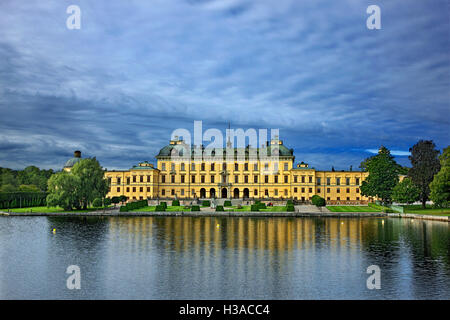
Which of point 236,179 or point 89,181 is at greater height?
point 236,179

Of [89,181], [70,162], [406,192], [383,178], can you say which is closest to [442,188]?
[406,192]

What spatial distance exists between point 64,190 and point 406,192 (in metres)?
65.3

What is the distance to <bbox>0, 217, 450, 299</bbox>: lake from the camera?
22.2m

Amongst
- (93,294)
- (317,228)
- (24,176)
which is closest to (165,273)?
(93,294)

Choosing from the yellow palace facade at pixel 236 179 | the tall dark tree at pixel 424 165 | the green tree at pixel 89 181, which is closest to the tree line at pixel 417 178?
the tall dark tree at pixel 424 165

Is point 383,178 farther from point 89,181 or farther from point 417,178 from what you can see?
point 89,181

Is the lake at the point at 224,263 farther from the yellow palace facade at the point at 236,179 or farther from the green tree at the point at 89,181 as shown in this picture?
the yellow palace facade at the point at 236,179

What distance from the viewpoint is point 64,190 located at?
7575 cm

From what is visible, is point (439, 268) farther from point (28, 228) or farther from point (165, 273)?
point (28, 228)

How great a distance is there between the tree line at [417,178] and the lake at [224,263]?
20.4m

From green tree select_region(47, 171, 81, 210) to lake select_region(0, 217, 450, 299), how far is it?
2823 centimetres

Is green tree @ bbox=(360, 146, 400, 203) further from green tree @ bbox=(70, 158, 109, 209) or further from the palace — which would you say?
green tree @ bbox=(70, 158, 109, 209)

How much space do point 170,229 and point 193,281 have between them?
26.1 metres

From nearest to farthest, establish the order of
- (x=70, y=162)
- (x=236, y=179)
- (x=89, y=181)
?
(x=89, y=181) < (x=236, y=179) < (x=70, y=162)
